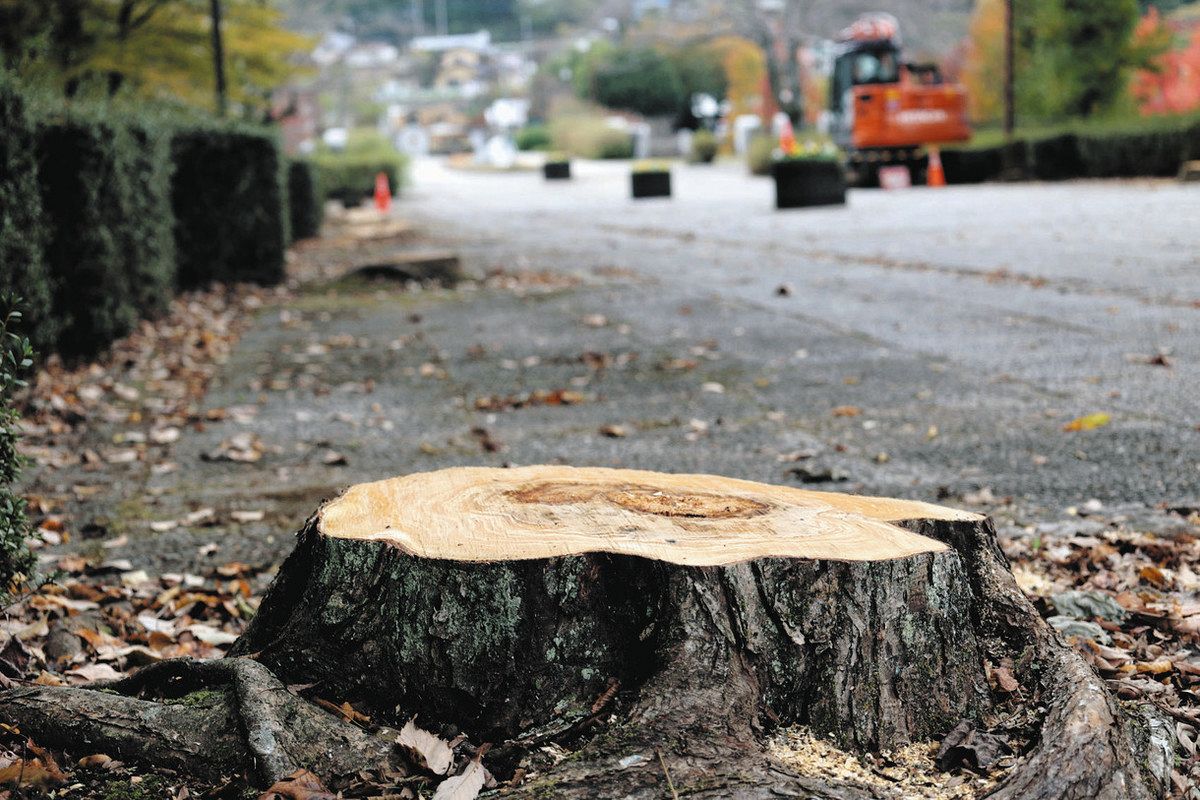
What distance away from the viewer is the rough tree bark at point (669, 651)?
226cm

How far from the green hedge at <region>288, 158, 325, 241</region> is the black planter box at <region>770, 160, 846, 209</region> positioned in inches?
313

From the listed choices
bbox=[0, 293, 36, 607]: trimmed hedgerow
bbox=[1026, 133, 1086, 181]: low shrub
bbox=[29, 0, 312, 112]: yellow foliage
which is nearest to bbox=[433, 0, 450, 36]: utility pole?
bbox=[1026, 133, 1086, 181]: low shrub

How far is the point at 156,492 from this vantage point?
204 inches

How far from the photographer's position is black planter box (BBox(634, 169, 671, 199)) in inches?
1125

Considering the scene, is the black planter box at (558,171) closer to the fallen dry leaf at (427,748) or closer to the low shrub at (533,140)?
the low shrub at (533,140)

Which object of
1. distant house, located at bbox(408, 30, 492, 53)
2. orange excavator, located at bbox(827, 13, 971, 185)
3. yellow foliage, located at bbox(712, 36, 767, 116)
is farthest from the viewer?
distant house, located at bbox(408, 30, 492, 53)

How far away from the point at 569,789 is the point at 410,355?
260 inches

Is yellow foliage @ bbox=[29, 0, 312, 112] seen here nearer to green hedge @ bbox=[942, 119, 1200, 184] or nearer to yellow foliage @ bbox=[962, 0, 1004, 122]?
green hedge @ bbox=[942, 119, 1200, 184]

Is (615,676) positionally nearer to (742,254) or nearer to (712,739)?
(712,739)

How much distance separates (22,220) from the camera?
23.3 feet

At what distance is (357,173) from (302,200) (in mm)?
15398

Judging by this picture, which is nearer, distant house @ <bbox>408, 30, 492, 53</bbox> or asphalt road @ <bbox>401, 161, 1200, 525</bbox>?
asphalt road @ <bbox>401, 161, 1200, 525</bbox>

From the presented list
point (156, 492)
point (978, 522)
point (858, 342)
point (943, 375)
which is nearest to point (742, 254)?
point (858, 342)

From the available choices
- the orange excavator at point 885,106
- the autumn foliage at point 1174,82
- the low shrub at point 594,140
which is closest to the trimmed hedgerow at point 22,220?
the orange excavator at point 885,106
